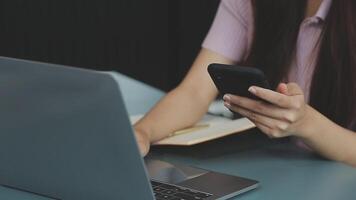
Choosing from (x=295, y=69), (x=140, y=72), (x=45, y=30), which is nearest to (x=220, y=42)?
(x=295, y=69)

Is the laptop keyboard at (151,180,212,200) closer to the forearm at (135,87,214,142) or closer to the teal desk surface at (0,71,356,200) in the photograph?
the teal desk surface at (0,71,356,200)

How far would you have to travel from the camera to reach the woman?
1184 millimetres

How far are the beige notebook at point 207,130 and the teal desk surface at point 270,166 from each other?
0.06 ft

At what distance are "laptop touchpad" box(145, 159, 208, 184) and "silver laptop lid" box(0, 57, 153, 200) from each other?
18 cm

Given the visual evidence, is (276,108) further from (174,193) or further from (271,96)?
(174,193)

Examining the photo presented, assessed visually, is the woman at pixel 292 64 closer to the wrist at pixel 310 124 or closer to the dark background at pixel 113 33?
the wrist at pixel 310 124

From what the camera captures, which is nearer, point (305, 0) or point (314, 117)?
point (314, 117)

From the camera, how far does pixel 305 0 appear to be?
1382 mm

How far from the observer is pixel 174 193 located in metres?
0.97

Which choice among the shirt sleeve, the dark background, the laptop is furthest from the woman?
the dark background

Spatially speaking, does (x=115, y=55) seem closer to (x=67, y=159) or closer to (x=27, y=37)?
(x=27, y=37)

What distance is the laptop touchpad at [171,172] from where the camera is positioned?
107cm

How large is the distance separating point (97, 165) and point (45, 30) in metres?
1.55

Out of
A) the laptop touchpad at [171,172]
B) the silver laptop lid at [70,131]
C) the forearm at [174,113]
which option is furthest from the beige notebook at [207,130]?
the silver laptop lid at [70,131]
